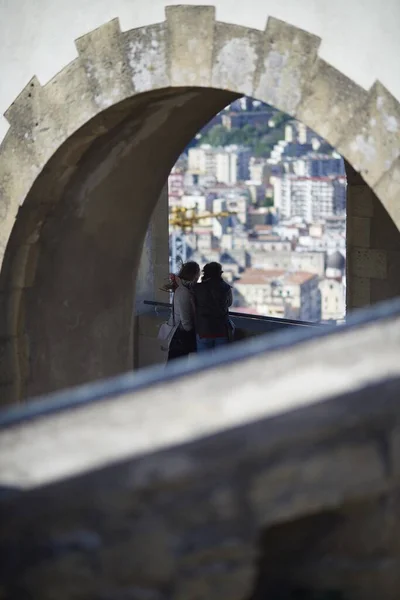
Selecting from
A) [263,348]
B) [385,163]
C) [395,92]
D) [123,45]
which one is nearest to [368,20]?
→ [395,92]

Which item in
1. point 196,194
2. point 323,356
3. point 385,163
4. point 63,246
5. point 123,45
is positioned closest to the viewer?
point 323,356

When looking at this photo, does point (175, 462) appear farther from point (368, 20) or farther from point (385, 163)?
point (368, 20)

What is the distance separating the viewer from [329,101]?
3818mm

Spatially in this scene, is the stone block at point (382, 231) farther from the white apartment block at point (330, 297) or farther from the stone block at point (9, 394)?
the white apartment block at point (330, 297)

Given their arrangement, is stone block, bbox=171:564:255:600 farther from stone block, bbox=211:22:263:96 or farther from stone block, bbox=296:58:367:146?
stone block, bbox=211:22:263:96

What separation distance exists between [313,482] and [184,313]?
14.9ft

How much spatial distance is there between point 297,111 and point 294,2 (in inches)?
15.1

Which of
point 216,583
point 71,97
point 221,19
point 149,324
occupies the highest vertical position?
point 221,19

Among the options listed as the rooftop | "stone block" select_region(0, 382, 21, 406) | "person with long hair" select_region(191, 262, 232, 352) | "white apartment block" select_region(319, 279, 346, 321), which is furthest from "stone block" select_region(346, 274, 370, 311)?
the rooftop

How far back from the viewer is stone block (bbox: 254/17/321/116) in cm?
387

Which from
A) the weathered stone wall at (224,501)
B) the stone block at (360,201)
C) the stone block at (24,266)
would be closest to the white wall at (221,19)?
the stone block at (24,266)

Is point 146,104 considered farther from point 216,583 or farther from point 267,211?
point 267,211

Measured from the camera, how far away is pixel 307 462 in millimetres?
1656

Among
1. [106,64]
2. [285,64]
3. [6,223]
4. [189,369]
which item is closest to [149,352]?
[6,223]
